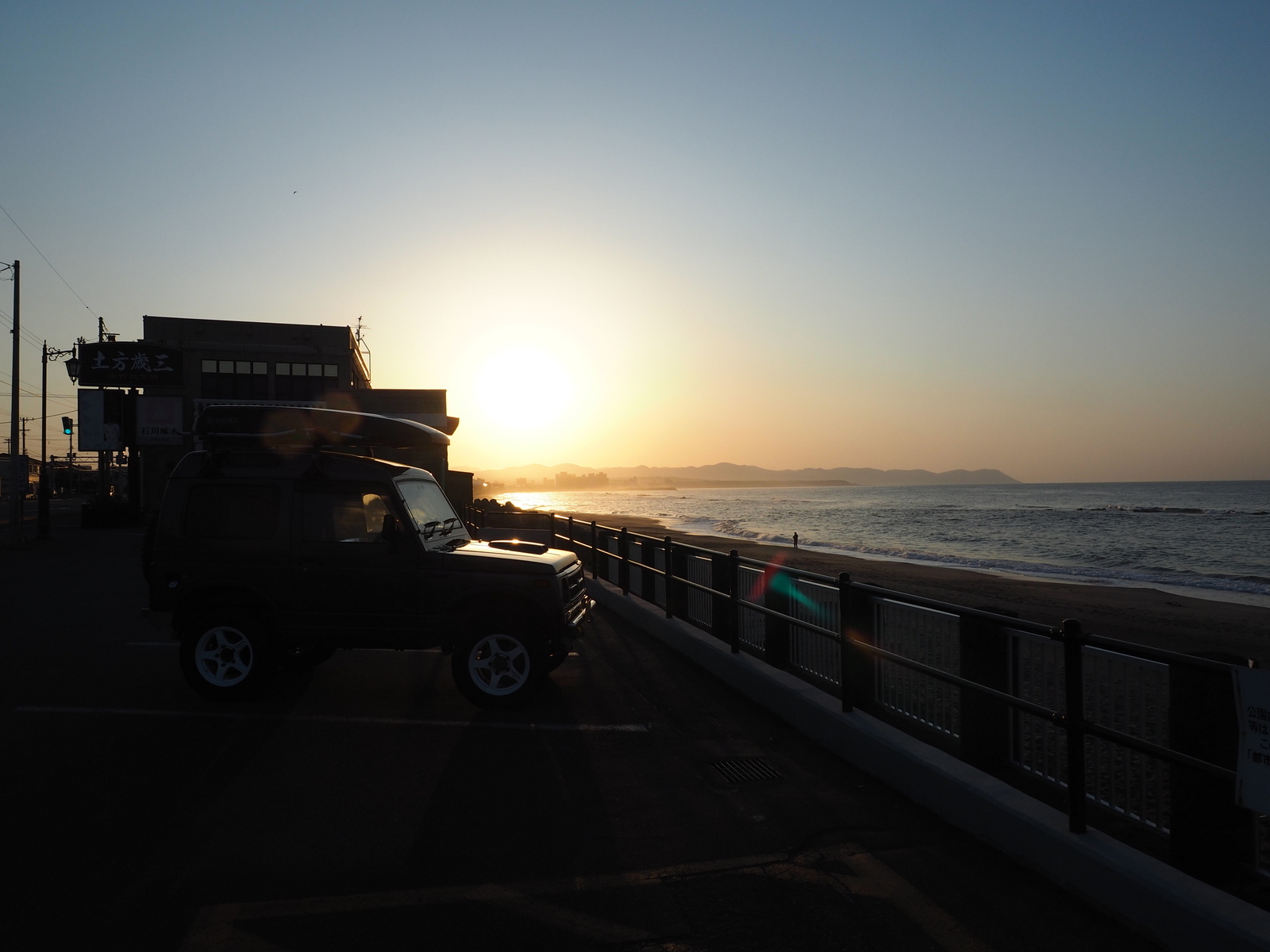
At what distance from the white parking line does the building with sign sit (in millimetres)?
38251

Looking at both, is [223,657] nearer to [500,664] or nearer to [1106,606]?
[500,664]

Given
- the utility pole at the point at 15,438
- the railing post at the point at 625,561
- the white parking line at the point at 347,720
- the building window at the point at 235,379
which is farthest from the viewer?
the building window at the point at 235,379

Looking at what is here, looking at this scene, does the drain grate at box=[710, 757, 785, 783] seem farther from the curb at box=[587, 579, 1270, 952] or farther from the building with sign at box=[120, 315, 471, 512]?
the building with sign at box=[120, 315, 471, 512]

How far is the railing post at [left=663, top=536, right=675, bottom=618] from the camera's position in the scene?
10953 millimetres

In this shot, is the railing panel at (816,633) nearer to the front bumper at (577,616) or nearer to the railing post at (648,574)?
the front bumper at (577,616)

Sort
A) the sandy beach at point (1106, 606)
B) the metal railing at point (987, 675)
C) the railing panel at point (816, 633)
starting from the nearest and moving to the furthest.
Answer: the metal railing at point (987, 675) → the railing panel at point (816, 633) → the sandy beach at point (1106, 606)

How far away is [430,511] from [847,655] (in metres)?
4.29

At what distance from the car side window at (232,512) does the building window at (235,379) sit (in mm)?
47667

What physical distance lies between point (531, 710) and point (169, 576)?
343 cm

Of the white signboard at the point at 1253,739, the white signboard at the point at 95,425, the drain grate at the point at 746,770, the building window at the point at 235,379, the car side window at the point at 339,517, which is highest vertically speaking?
the building window at the point at 235,379

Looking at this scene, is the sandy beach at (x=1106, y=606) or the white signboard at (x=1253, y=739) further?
the sandy beach at (x=1106, y=606)

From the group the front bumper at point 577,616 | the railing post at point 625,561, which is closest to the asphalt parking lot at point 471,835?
the front bumper at point 577,616

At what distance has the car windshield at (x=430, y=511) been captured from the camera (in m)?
7.95

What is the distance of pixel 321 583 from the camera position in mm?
7645
